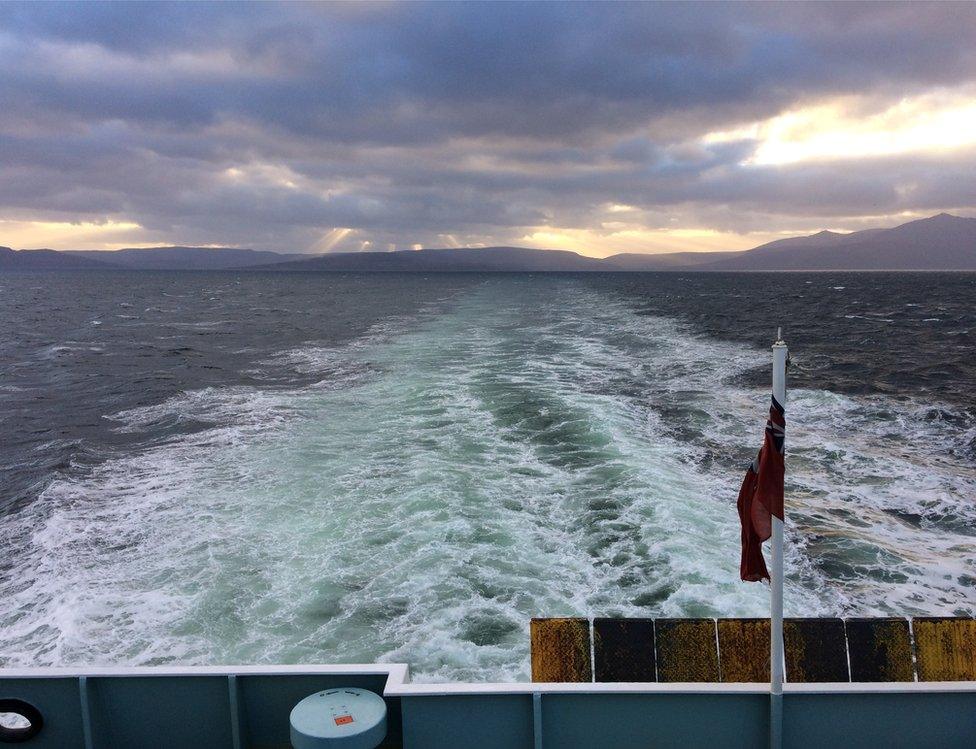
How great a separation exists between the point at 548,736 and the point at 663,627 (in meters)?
1.18

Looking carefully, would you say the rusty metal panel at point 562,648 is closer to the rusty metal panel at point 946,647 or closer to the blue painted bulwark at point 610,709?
the blue painted bulwark at point 610,709

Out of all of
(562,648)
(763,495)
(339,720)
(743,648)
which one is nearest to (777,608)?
(763,495)

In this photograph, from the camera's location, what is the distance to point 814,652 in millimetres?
5609

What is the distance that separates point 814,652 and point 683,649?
106 centimetres

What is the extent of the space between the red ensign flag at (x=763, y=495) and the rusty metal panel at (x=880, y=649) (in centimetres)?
105

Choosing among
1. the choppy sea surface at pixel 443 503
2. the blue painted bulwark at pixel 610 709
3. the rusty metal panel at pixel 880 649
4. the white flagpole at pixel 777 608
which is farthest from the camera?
the choppy sea surface at pixel 443 503

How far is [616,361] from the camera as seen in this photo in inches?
1281

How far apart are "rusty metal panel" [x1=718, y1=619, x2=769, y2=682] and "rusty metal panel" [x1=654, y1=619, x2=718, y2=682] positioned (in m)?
0.11

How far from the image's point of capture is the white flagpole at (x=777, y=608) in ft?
15.2

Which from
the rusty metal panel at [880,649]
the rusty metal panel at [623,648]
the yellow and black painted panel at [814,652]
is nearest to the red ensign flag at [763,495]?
the yellow and black painted panel at [814,652]

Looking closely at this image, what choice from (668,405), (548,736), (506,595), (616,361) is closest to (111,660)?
(506,595)

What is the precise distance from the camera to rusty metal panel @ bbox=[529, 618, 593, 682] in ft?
18.4

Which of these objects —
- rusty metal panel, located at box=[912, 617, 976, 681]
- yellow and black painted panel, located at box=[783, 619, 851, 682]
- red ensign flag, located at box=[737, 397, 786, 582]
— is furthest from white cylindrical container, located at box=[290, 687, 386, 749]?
rusty metal panel, located at box=[912, 617, 976, 681]

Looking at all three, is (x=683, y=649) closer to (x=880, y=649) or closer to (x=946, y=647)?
(x=880, y=649)
